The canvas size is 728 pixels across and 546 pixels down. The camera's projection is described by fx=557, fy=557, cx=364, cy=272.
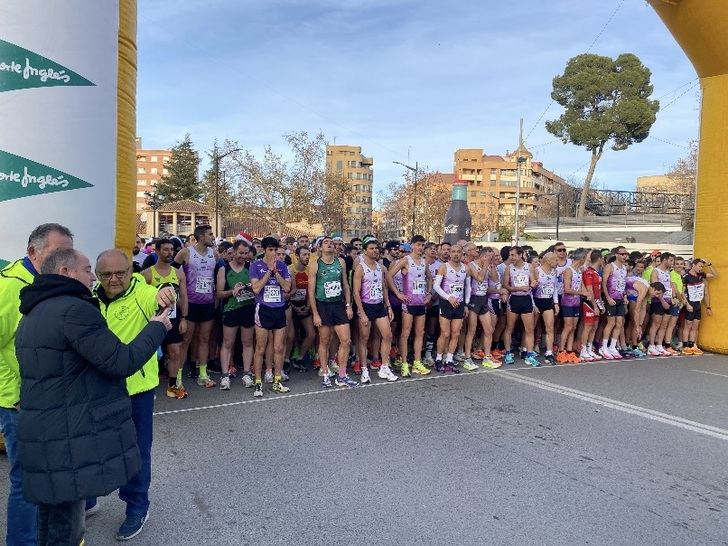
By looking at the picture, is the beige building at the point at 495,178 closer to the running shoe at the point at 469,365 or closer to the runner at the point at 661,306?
the runner at the point at 661,306

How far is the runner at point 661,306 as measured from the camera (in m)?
10.7

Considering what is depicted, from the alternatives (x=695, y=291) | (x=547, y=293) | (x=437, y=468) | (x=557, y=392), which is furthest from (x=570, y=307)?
(x=437, y=468)

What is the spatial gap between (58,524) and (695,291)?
11.2 metres

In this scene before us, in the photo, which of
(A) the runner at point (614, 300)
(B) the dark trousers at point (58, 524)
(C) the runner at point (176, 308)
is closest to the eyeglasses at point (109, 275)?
(B) the dark trousers at point (58, 524)

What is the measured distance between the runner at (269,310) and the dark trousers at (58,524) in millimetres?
4385

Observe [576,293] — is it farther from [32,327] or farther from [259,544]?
[32,327]

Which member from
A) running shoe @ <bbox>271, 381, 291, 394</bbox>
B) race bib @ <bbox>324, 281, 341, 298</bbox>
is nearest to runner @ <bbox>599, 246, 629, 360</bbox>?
race bib @ <bbox>324, 281, 341, 298</bbox>

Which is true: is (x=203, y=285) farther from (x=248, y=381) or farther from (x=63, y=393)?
(x=63, y=393)

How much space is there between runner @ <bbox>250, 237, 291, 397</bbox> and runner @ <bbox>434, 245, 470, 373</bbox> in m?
2.52

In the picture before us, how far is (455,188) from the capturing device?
29.7 meters

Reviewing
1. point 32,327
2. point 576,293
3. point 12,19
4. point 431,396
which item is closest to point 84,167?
point 12,19

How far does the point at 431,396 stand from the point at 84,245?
4.30m

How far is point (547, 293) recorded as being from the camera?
31.2 ft

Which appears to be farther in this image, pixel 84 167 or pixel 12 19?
pixel 84 167
